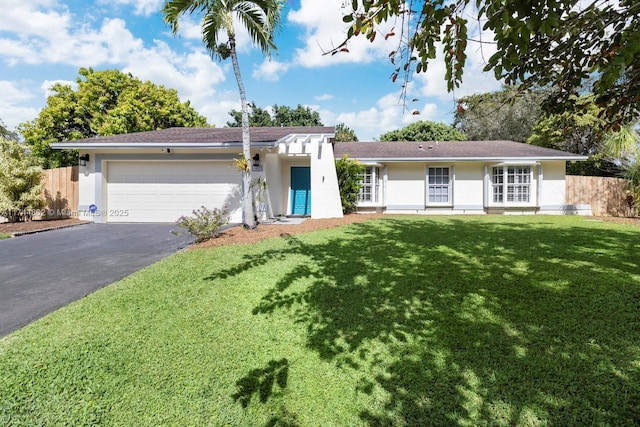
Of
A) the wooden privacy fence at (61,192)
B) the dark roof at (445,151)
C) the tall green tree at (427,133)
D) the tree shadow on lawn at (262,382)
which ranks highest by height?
the tall green tree at (427,133)

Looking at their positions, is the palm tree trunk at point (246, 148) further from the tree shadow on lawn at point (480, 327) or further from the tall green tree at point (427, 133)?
the tall green tree at point (427, 133)

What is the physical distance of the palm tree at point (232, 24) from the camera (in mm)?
8742

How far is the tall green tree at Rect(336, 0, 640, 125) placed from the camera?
7.37 ft

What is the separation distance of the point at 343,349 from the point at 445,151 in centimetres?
1507

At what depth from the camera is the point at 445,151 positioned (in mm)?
16188

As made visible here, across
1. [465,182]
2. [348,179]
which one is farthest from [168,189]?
[465,182]

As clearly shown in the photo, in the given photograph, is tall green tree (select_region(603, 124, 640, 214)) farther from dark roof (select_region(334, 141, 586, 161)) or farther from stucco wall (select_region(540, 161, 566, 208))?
stucco wall (select_region(540, 161, 566, 208))

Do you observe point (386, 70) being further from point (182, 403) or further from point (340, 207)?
point (340, 207)

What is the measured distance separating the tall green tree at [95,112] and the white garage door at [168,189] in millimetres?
10158

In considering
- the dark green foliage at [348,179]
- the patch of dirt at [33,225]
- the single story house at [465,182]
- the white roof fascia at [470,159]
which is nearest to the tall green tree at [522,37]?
the dark green foliage at [348,179]

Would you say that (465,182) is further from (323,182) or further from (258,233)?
(258,233)

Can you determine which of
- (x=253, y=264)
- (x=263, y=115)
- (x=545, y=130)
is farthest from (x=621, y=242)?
(x=263, y=115)

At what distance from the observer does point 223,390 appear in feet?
9.06

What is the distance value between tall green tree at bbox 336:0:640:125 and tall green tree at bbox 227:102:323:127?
30.1 meters
